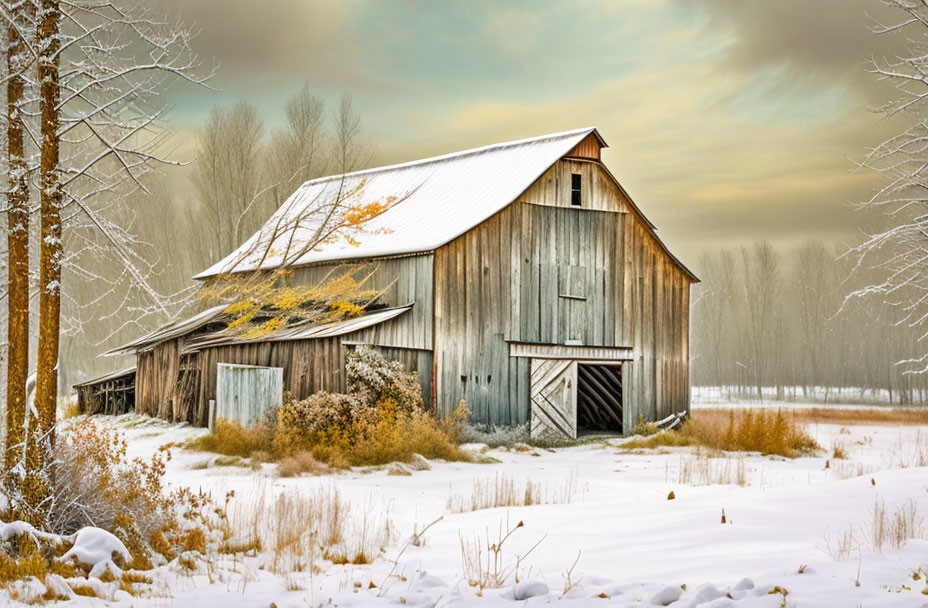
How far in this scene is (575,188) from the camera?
76.7 feet

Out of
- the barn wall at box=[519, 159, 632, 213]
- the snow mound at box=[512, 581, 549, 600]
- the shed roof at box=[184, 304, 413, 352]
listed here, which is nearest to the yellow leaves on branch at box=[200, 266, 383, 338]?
the shed roof at box=[184, 304, 413, 352]

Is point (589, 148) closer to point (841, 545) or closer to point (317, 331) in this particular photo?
point (317, 331)

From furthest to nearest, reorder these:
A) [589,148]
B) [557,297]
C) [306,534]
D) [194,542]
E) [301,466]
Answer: [589,148]
[557,297]
[301,466]
[306,534]
[194,542]

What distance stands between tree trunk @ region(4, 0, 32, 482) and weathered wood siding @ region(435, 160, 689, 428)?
1269cm

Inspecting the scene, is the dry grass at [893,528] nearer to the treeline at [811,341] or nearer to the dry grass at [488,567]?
the dry grass at [488,567]

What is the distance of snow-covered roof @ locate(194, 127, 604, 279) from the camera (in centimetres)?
2214

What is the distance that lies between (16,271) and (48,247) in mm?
387

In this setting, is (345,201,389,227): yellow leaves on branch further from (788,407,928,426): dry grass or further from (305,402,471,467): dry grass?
(788,407,928,426): dry grass

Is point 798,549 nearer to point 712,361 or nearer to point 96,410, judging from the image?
point 96,410

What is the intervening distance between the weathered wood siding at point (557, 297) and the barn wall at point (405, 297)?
31 cm

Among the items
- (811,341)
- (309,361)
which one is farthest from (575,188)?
(811,341)

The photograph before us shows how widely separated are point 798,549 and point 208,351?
60.1ft

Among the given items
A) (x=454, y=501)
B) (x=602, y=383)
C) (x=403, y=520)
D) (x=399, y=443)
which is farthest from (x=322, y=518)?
(x=602, y=383)

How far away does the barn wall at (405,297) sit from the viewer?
789 inches
